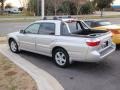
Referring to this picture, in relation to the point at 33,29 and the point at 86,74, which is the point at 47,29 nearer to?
the point at 33,29

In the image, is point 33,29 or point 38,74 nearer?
point 38,74

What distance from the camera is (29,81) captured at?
20.2 ft

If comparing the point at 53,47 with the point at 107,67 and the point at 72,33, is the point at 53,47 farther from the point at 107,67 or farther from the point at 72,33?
the point at 107,67

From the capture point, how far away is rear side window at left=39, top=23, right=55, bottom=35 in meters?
7.82

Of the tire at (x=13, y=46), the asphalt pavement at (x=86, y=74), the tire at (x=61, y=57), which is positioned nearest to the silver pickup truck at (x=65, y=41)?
the tire at (x=61, y=57)

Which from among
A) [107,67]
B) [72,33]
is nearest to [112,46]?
[107,67]

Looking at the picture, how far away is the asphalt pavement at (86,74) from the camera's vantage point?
597 cm

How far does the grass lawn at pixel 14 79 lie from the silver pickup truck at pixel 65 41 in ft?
4.21

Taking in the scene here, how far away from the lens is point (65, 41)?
7.23 metres

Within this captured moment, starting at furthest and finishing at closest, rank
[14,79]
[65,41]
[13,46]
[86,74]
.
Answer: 1. [13,46]
2. [65,41]
3. [86,74]
4. [14,79]

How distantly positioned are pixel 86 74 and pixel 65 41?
4.01ft

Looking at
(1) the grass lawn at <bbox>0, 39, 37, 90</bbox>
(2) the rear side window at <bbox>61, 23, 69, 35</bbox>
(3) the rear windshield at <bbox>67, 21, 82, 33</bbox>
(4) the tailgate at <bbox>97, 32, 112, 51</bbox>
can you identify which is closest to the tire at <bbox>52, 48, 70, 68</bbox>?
(2) the rear side window at <bbox>61, 23, 69, 35</bbox>

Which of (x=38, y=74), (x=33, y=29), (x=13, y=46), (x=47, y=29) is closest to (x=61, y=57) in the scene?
(x=38, y=74)

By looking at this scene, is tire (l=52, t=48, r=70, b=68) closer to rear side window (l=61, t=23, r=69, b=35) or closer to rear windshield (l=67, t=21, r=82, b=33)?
rear side window (l=61, t=23, r=69, b=35)
